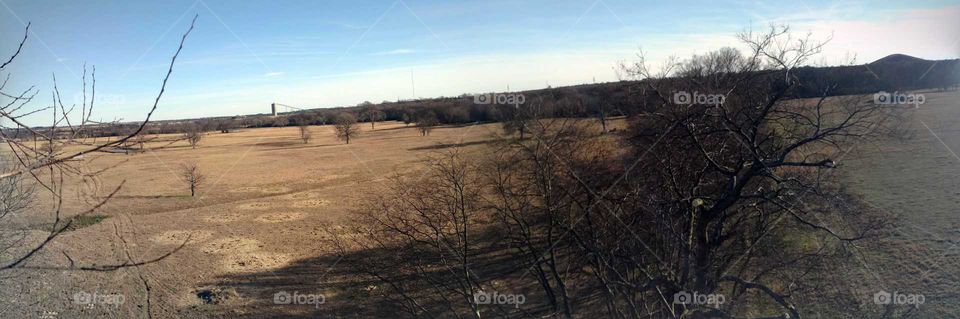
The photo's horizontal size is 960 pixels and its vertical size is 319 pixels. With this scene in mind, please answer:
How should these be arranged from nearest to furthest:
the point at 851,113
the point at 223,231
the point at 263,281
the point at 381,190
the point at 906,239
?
the point at 851,113 → the point at 906,239 → the point at 263,281 → the point at 223,231 → the point at 381,190

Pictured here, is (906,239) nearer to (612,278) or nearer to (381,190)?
(612,278)

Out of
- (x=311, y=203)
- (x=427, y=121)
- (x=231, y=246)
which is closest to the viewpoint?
(x=231, y=246)

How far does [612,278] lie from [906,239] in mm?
9012

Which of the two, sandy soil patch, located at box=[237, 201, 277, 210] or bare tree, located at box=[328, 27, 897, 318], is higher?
bare tree, located at box=[328, 27, 897, 318]

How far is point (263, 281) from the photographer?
13.9 m

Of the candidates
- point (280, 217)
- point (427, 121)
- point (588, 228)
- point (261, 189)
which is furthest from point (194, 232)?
point (427, 121)

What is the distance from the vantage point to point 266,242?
710 inches

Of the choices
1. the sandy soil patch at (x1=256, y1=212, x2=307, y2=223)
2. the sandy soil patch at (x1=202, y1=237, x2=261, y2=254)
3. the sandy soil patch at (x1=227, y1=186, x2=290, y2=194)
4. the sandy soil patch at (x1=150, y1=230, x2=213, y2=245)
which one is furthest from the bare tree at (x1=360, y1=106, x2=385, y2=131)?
the sandy soil patch at (x1=202, y1=237, x2=261, y2=254)

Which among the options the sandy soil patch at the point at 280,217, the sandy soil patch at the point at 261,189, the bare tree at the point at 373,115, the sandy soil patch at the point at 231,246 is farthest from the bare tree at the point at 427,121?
the sandy soil patch at the point at 231,246

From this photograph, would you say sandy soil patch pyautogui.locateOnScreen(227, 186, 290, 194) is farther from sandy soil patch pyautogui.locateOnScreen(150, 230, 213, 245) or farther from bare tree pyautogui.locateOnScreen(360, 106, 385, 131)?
bare tree pyautogui.locateOnScreen(360, 106, 385, 131)

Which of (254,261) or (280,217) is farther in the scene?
(280,217)

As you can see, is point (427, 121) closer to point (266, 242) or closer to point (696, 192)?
point (266, 242)

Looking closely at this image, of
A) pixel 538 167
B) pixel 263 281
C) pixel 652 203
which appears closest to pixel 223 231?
pixel 263 281

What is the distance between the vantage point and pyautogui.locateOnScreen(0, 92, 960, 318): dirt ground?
9469mm
